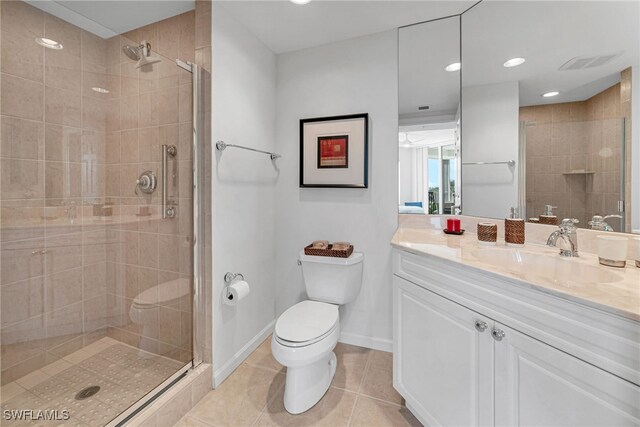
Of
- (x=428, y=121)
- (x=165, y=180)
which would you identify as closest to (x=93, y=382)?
(x=165, y=180)

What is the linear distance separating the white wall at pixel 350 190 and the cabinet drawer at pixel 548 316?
0.87 metres

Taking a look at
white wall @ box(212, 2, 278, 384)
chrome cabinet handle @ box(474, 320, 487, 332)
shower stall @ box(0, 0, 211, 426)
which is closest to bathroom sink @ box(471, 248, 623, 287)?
chrome cabinet handle @ box(474, 320, 487, 332)

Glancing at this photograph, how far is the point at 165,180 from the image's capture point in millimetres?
1636

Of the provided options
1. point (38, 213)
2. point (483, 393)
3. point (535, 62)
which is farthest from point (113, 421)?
point (535, 62)

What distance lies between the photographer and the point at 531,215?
150 cm

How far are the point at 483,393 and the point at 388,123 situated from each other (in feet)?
5.48

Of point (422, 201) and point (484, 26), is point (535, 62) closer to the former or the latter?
point (484, 26)

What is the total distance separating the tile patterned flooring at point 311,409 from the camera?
4.66 feet

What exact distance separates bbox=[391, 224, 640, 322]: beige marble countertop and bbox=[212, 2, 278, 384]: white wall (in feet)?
3.50

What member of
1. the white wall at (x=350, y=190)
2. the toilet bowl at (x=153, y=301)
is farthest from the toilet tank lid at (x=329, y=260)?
the toilet bowl at (x=153, y=301)

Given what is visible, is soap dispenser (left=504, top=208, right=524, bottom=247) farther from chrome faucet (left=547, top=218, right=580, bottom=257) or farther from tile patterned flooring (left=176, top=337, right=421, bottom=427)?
tile patterned flooring (left=176, top=337, right=421, bottom=427)

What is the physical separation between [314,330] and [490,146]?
1.57 m

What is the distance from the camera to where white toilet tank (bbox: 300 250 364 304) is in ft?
6.13

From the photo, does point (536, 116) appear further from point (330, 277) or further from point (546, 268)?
point (330, 277)
